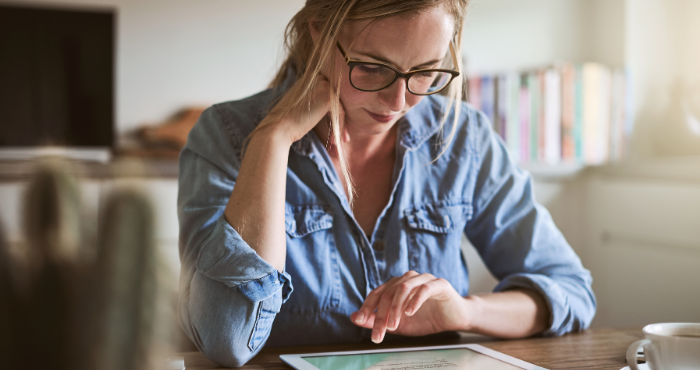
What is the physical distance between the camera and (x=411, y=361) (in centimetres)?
71

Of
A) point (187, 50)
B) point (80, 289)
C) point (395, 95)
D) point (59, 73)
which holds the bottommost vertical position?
point (80, 289)

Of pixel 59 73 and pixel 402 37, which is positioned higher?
pixel 59 73

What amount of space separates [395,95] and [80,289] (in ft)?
2.42

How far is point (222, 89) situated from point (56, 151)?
2403mm

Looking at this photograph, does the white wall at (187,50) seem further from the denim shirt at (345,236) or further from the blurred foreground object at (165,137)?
the denim shirt at (345,236)

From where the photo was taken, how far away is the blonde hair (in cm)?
86

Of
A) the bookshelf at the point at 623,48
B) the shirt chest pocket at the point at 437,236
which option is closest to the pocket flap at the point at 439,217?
the shirt chest pocket at the point at 437,236

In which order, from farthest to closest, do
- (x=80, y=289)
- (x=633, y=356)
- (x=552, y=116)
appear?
(x=552, y=116) → (x=633, y=356) → (x=80, y=289)

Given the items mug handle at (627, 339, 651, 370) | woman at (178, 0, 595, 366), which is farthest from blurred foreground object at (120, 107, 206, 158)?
mug handle at (627, 339, 651, 370)

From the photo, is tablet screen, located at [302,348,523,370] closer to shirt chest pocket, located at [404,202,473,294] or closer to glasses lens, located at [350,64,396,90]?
shirt chest pocket, located at [404,202,473,294]

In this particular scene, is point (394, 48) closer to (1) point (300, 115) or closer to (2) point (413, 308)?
(1) point (300, 115)

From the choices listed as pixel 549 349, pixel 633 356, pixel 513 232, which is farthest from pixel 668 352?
pixel 513 232

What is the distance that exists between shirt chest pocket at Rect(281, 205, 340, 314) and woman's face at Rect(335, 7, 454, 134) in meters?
0.20

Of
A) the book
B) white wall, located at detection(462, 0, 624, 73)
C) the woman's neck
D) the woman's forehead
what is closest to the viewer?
the woman's forehead
